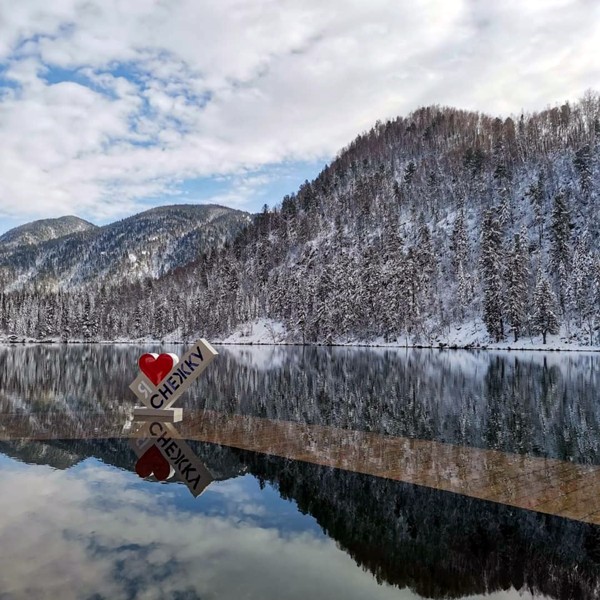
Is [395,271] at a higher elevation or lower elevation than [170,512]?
higher

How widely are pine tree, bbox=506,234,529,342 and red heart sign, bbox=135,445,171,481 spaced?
72.1m

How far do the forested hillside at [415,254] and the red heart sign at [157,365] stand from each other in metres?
67.5

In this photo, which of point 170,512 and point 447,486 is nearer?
point 170,512

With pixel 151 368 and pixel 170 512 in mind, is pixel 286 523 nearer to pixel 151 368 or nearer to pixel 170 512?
pixel 170 512

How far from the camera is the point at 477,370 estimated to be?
3956cm

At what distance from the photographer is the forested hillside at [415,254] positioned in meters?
84.1

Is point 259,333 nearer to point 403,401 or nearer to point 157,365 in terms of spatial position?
point 403,401

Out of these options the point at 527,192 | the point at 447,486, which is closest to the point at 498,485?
the point at 447,486

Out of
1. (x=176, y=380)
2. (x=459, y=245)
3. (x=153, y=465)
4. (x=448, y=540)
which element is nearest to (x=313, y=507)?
(x=448, y=540)

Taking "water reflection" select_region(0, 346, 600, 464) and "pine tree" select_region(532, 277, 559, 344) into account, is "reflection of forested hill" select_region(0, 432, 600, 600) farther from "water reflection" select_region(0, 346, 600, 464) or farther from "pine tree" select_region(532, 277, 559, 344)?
"pine tree" select_region(532, 277, 559, 344)

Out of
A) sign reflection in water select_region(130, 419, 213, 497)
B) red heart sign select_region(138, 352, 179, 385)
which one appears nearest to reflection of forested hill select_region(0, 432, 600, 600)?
sign reflection in water select_region(130, 419, 213, 497)

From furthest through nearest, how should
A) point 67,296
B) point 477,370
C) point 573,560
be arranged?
point 67,296 < point 477,370 < point 573,560

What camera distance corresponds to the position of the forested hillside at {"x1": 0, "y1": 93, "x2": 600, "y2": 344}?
8406 centimetres

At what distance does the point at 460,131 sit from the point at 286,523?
6987 inches
